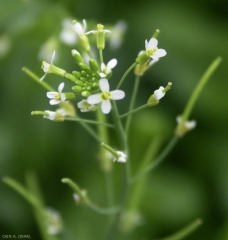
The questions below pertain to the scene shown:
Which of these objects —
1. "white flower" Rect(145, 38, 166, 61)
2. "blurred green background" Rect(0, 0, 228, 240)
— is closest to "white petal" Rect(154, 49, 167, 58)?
"white flower" Rect(145, 38, 166, 61)

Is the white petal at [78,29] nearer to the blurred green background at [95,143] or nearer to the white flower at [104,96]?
the white flower at [104,96]

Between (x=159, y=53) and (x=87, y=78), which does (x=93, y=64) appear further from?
(x=159, y=53)

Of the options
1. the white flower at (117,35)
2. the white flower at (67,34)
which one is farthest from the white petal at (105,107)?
the white flower at (117,35)

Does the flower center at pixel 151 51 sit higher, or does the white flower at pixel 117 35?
the white flower at pixel 117 35

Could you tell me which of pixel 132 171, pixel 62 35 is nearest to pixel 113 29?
pixel 62 35

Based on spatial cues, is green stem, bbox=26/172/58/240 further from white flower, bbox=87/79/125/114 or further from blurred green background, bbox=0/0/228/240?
white flower, bbox=87/79/125/114

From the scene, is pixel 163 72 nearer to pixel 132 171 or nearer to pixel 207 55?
pixel 207 55

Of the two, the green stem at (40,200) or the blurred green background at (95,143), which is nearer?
the green stem at (40,200)

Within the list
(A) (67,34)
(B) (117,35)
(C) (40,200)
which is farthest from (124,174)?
(B) (117,35)
